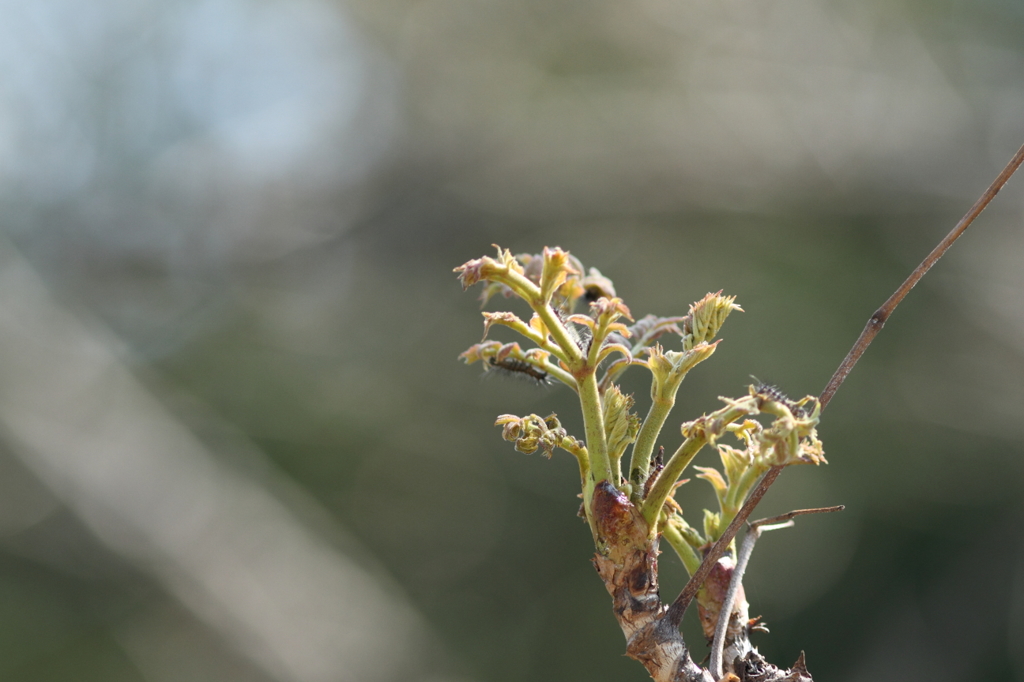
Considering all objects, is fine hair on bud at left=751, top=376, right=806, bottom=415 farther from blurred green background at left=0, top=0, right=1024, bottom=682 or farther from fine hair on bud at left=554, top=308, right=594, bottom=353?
blurred green background at left=0, top=0, right=1024, bottom=682

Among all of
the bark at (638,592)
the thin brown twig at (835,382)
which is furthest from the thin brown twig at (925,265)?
the bark at (638,592)

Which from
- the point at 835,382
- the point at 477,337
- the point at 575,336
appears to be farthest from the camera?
the point at 477,337

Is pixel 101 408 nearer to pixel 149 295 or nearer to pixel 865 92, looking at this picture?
pixel 149 295

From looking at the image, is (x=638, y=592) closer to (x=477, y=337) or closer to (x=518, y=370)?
(x=518, y=370)

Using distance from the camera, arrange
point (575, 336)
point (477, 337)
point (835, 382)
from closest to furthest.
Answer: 1. point (835, 382)
2. point (575, 336)
3. point (477, 337)

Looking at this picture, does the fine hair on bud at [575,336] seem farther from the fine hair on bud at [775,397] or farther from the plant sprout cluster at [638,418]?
the fine hair on bud at [775,397]

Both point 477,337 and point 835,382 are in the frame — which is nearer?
point 835,382

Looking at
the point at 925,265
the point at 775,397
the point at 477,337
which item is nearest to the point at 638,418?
the point at 775,397
